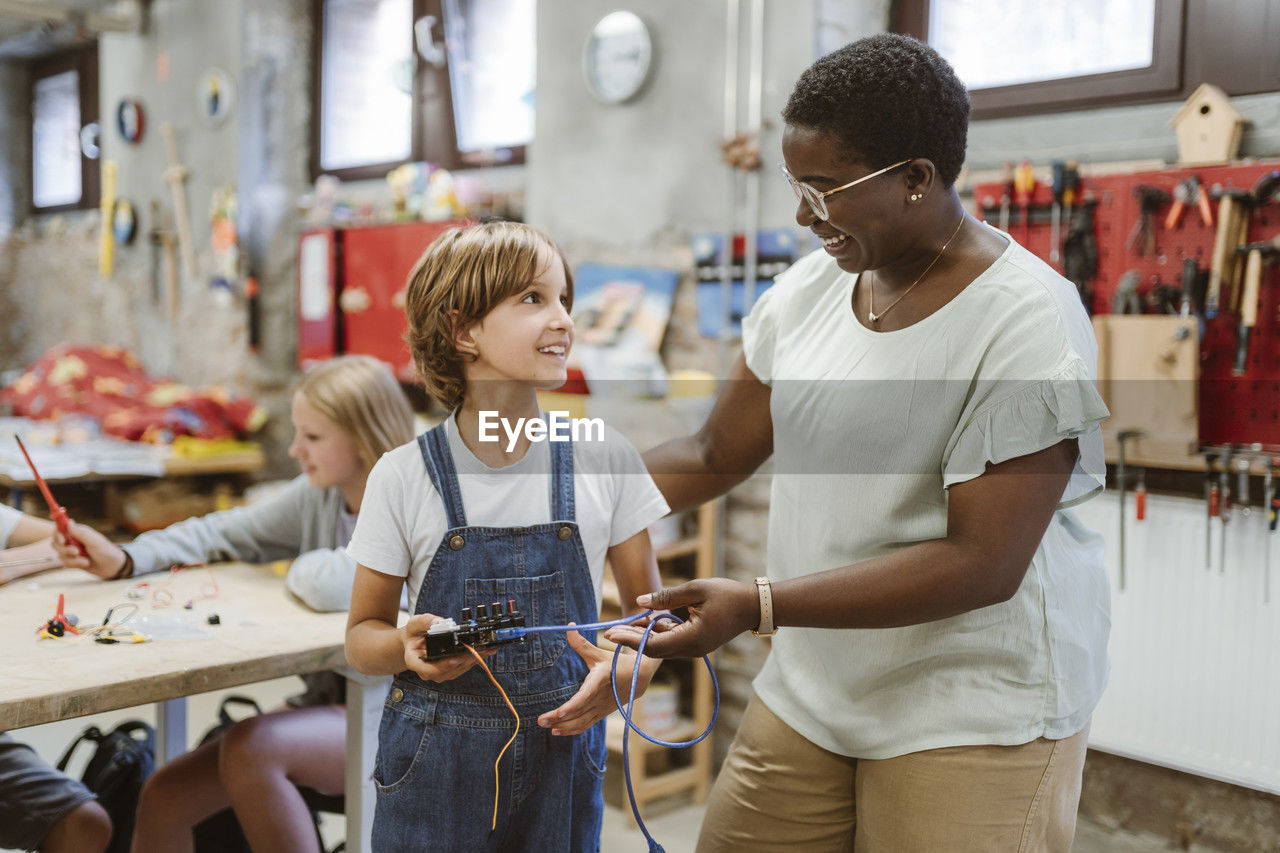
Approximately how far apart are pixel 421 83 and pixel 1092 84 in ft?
10.0

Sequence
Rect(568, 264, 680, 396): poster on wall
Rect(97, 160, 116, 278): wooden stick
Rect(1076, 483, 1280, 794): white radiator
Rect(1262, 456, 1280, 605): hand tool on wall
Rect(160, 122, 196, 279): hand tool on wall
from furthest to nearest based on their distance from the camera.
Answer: Rect(97, 160, 116, 278): wooden stick, Rect(160, 122, 196, 279): hand tool on wall, Rect(568, 264, 680, 396): poster on wall, Rect(1076, 483, 1280, 794): white radiator, Rect(1262, 456, 1280, 605): hand tool on wall

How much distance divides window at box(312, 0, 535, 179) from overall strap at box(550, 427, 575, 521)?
324cm

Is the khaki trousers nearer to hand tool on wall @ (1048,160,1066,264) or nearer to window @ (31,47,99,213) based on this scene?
hand tool on wall @ (1048,160,1066,264)

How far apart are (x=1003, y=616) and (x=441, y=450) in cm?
73

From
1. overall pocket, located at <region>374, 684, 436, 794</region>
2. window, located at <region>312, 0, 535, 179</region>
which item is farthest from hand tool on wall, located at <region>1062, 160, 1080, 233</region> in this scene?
window, located at <region>312, 0, 535, 179</region>

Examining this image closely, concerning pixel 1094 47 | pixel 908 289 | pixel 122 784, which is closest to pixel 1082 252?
pixel 1094 47

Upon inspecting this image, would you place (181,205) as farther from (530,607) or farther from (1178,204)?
(530,607)

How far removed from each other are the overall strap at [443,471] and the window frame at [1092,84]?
1777 millimetres

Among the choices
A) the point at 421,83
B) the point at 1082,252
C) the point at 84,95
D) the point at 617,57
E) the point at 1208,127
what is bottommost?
the point at 1082,252

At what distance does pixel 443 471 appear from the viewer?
1.35m

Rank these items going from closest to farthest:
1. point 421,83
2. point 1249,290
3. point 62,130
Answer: point 1249,290 → point 421,83 → point 62,130

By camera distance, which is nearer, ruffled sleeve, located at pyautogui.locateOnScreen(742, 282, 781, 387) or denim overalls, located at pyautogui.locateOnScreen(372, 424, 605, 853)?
denim overalls, located at pyautogui.locateOnScreen(372, 424, 605, 853)

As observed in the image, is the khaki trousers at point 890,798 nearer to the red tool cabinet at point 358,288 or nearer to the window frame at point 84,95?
the red tool cabinet at point 358,288

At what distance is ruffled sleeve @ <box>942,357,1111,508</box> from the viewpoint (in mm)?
1224
